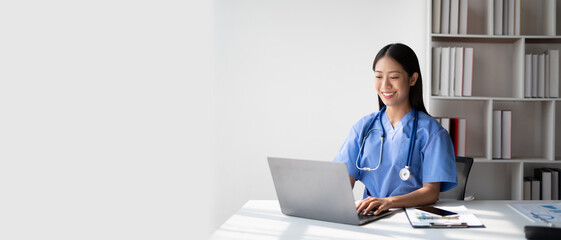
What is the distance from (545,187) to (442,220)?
1961 mm

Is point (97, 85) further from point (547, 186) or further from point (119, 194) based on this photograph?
point (547, 186)

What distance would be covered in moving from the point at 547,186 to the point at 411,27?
135 cm

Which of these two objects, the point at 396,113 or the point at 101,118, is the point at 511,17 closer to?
the point at 396,113

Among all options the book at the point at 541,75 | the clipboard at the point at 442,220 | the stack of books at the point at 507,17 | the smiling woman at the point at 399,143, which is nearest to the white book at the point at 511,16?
the stack of books at the point at 507,17

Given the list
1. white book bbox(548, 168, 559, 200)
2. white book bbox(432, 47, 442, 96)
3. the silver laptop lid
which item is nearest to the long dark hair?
the silver laptop lid

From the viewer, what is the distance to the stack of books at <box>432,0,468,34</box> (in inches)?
112

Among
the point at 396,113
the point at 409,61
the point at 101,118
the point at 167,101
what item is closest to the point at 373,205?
the point at 396,113

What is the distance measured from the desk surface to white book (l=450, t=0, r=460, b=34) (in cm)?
161

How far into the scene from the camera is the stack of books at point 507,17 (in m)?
2.84

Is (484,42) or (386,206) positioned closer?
(386,206)

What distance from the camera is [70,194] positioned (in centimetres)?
191

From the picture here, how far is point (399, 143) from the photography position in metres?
1.82

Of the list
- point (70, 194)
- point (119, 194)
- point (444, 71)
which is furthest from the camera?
point (444, 71)

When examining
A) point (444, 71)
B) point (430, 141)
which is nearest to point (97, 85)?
point (430, 141)
